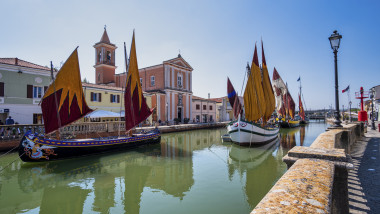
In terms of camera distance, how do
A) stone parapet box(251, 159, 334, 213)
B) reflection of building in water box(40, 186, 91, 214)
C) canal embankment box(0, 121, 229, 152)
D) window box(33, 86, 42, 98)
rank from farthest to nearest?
window box(33, 86, 42, 98) → canal embankment box(0, 121, 229, 152) → reflection of building in water box(40, 186, 91, 214) → stone parapet box(251, 159, 334, 213)

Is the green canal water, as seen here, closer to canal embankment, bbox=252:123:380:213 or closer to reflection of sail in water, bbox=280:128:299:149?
canal embankment, bbox=252:123:380:213

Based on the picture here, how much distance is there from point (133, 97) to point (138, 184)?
8371mm

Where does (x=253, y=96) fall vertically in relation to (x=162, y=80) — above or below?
below

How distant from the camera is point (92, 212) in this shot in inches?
208

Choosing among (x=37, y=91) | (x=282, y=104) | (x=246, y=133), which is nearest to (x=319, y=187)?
(x=246, y=133)

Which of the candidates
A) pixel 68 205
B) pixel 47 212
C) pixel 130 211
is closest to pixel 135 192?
pixel 130 211

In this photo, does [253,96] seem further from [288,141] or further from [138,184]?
[138,184]

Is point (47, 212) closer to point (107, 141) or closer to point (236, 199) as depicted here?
point (236, 199)

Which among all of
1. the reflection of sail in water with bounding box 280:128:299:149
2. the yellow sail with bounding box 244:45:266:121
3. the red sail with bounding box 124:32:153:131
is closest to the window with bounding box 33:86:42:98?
the red sail with bounding box 124:32:153:131

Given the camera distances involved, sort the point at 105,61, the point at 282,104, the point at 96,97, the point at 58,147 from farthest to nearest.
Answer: the point at 282,104
the point at 105,61
the point at 96,97
the point at 58,147

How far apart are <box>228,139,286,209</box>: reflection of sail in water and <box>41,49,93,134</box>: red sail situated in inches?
363

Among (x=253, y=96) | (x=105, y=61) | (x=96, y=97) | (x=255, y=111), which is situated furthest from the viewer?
(x=105, y=61)

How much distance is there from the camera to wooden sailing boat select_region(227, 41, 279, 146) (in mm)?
15172

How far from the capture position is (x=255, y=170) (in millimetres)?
9312
